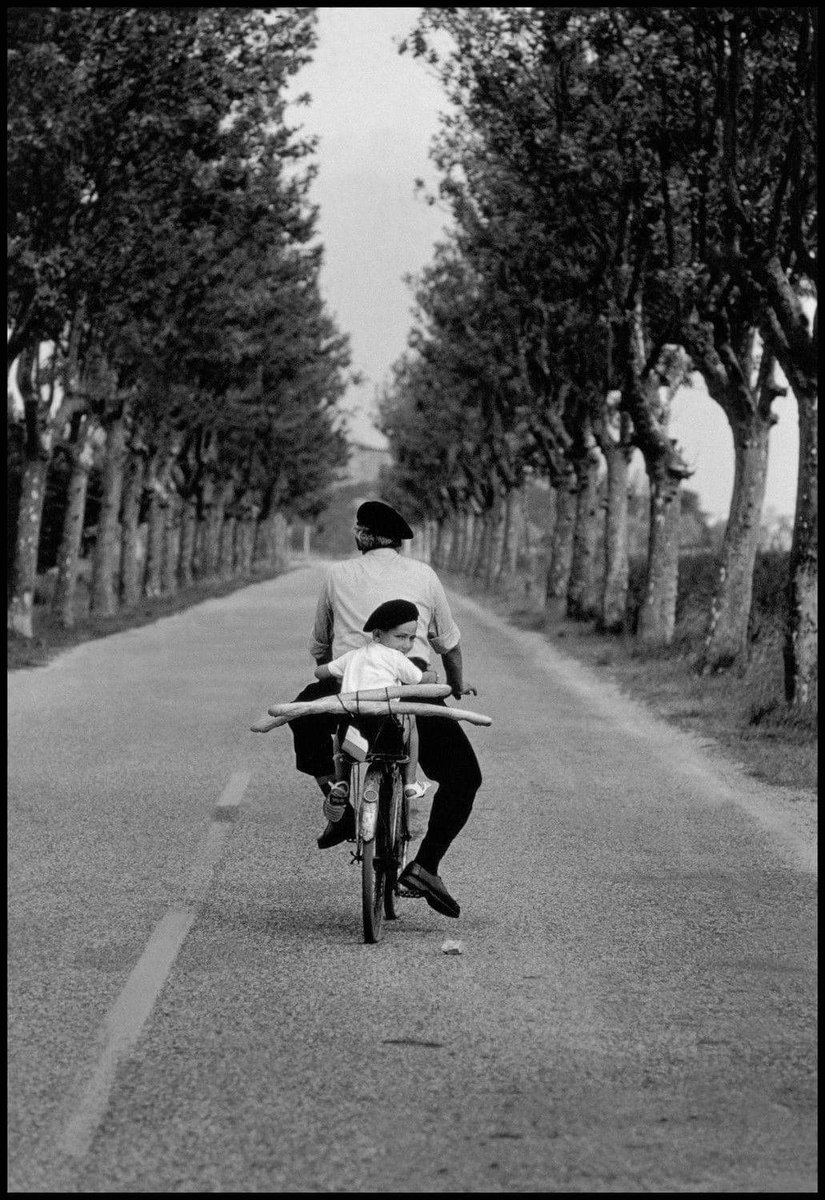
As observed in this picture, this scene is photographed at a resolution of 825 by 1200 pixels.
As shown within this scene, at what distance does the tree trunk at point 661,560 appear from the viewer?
94.0 ft

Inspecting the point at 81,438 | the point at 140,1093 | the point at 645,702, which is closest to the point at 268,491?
the point at 81,438

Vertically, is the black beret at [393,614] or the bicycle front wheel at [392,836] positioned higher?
the black beret at [393,614]

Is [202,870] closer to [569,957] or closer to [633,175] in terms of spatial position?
[569,957]

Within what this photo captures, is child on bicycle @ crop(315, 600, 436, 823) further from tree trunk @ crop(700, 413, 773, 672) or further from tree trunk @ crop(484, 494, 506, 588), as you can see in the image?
tree trunk @ crop(484, 494, 506, 588)

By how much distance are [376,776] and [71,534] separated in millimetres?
27357

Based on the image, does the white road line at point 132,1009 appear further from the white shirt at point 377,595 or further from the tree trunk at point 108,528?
the tree trunk at point 108,528

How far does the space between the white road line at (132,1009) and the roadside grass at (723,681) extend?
561 cm

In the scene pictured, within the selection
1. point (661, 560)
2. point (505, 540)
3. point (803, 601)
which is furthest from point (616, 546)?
point (505, 540)

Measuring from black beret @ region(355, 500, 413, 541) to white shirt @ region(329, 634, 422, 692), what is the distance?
503mm

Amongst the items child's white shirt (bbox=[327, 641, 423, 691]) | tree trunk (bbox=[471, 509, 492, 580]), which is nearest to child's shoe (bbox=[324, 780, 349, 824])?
child's white shirt (bbox=[327, 641, 423, 691])

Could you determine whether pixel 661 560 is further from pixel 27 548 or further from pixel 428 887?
pixel 428 887

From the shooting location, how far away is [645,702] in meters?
19.8

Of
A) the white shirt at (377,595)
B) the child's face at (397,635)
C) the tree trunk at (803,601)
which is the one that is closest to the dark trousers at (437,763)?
the white shirt at (377,595)

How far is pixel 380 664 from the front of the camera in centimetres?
754
